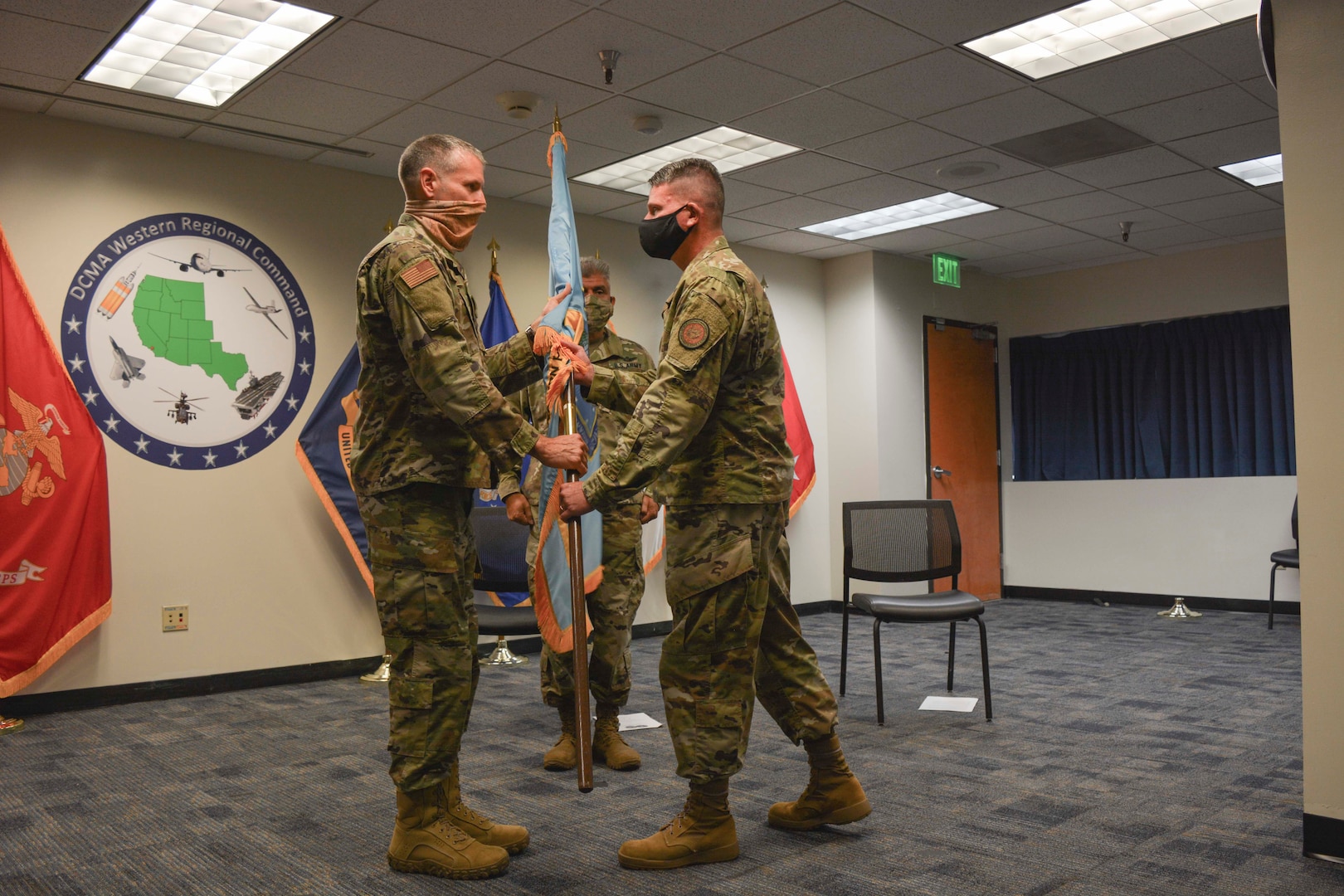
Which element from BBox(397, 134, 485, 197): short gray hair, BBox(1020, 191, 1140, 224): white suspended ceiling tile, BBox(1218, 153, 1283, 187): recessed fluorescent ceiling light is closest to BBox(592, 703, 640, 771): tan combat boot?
BBox(397, 134, 485, 197): short gray hair

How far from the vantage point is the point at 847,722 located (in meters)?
3.77

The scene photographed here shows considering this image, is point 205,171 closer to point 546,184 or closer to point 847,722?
point 546,184

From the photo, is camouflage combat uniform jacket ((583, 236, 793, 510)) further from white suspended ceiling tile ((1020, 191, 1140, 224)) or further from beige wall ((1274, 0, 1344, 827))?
white suspended ceiling tile ((1020, 191, 1140, 224))

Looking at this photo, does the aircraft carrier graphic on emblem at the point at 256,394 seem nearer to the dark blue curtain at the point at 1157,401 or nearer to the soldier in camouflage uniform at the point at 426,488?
the soldier in camouflage uniform at the point at 426,488

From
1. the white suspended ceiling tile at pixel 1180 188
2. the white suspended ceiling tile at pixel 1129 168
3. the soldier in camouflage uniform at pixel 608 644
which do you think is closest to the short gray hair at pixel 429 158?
the soldier in camouflage uniform at pixel 608 644

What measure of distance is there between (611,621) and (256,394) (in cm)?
270

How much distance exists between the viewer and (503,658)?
17.6 feet

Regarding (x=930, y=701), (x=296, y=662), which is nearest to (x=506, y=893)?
(x=930, y=701)

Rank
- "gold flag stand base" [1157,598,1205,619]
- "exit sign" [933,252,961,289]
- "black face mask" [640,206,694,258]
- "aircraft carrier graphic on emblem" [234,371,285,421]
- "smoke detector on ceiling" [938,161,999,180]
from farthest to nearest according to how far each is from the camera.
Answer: "exit sign" [933,252,961,289], "gold flag stand base" [1157,598,1205,619], "smoke detector on ceiling" [938,161,999,180], "aircraft carrier graphic on emblem" [234,371,285,421], "black face mask" [640,206,694,258]

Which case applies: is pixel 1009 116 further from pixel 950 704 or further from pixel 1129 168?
pixel 950 704

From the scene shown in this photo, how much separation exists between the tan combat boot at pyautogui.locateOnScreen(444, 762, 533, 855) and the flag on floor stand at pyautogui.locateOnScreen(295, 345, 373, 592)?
9.39ft

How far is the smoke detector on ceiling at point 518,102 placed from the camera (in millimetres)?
4336

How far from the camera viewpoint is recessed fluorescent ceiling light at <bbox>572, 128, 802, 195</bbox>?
508 cm

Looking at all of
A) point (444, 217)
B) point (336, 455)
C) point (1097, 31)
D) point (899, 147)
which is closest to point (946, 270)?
point (899, 147)
